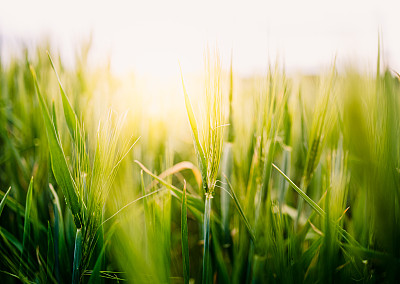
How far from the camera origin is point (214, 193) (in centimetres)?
39

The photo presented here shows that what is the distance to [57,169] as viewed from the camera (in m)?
0.24

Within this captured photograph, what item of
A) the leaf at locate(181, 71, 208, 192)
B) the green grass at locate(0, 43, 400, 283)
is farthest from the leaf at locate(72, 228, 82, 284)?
the leaf at locate(181, 71, 208, 192)

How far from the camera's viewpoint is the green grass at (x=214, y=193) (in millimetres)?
263

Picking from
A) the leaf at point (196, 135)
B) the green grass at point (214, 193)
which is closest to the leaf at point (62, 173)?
the green grass at point (214, 193)

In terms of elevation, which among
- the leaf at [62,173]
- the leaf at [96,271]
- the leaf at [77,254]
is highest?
the leaf at [62,173]

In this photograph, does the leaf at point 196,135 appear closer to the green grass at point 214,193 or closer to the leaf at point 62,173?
the green grass at point 214,193

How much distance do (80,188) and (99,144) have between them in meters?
0.04

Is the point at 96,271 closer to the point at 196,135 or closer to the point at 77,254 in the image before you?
the point at 77,254

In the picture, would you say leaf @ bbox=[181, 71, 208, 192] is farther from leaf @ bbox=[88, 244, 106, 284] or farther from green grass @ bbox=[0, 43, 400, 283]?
leaf @ bbox=[88, 244, 106, 284]

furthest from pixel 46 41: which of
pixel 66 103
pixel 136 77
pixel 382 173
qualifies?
pixel 382 173

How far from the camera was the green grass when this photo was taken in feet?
0.86

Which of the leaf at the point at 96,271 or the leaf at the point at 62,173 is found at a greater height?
the leaf at the point at 62,173

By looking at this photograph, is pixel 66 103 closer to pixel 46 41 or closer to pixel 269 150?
pixel 269 150

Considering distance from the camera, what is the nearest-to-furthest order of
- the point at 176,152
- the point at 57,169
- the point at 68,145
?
the point at 57,169
the point at 68,145
the point at 176,152
